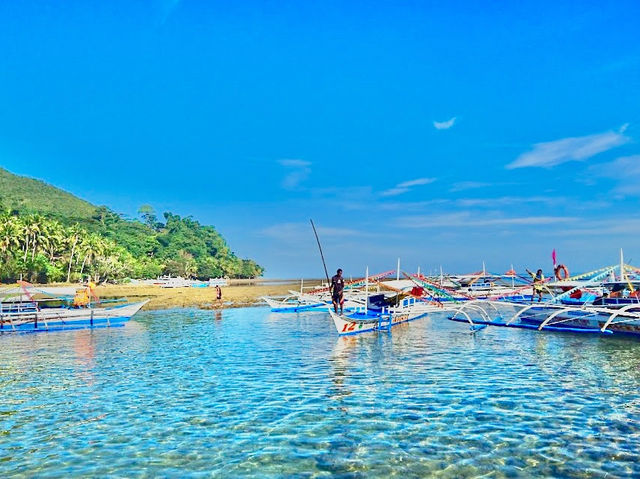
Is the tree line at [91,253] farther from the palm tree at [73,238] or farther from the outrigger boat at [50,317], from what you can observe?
the outrigger boat at [50,317]

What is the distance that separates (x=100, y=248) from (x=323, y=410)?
294 feet

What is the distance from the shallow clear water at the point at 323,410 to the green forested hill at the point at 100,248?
65.6 m

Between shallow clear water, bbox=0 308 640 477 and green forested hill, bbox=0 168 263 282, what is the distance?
215 feet

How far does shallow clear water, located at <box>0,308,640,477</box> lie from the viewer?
8305 mm

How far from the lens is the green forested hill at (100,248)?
76.5m

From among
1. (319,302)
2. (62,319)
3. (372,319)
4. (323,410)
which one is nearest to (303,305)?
(319,302)

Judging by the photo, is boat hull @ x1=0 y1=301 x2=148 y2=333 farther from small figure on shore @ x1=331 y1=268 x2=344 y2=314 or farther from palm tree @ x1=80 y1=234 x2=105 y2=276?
palm tree @ x1=80 y1=234 x2=105 y2=276

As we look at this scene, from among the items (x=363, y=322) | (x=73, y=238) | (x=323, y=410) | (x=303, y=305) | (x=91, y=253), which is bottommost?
(x=323, y=410)

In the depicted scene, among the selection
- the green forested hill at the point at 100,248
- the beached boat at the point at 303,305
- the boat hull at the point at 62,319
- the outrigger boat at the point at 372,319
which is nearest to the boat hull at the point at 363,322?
the outrigger boat at the point at 372,319

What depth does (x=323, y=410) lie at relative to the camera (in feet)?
36.9

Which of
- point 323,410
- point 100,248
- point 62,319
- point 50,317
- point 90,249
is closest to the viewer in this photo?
point 323,410

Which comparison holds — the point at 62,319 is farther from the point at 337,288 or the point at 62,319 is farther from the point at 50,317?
the point at 337,288

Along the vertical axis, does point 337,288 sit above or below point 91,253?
below

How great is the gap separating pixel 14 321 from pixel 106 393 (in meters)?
18.4
